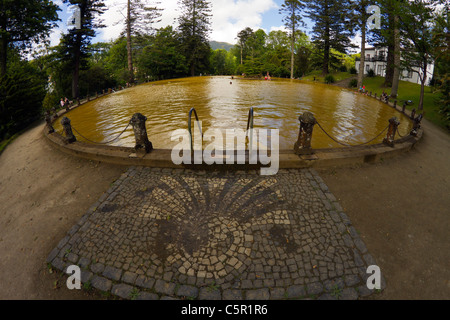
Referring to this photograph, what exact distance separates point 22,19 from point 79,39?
14.6 feet

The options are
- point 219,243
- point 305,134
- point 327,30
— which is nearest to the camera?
point 219,243

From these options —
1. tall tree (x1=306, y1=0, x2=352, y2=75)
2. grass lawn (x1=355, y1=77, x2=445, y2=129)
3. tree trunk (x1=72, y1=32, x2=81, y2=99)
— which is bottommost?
grass lawn (x1=355, y1=77, x2=445, y2=129)

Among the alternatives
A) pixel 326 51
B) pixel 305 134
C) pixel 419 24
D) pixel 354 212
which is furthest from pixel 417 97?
pixel 326 51

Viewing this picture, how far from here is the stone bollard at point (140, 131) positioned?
6.55m

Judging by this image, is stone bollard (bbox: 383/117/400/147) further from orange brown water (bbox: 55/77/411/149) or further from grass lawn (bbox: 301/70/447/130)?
grass lawn (bbox: 301/70/447/130)

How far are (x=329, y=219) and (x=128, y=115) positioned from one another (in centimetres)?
1198

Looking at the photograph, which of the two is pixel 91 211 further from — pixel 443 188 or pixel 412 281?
pixel 443 188

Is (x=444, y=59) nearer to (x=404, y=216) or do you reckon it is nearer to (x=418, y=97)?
(x=418, y=97)

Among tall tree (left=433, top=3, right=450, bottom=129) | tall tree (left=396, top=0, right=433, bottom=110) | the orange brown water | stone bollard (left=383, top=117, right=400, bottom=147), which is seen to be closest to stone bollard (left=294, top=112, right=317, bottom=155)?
the orange brown water

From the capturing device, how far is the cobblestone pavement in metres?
3.61

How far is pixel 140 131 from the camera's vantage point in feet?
22.1

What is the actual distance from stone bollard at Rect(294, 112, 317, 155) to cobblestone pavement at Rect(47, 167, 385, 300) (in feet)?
3.65

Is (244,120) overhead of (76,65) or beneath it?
beneath

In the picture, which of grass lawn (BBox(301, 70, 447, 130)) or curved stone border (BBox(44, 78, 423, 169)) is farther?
grass lawn (BBox(301, 70, 447, 130))
